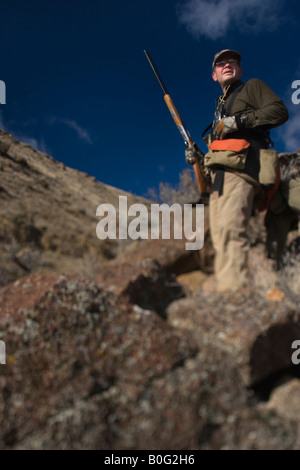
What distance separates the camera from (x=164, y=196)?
5242 millimetres

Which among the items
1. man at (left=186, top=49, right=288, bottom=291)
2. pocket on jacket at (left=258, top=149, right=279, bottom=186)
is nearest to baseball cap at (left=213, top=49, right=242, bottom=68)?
man at (left=186, top=49, right=288, bottom=291)

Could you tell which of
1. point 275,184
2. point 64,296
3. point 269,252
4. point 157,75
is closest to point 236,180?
point 275,184

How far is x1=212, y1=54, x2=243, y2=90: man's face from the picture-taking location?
394 centimetres

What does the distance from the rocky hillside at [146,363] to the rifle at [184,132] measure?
136cm

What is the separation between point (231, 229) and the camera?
123 inches

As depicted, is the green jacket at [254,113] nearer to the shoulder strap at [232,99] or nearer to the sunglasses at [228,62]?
the shoulder strap at [232,99]

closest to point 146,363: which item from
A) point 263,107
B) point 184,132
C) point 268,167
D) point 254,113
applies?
point 268,167

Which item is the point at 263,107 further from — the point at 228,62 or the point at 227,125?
the point at 228,62

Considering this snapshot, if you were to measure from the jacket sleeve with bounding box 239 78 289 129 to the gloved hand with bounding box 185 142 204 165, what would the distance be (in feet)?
2.37

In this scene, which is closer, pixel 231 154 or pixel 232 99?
pixel 231 154

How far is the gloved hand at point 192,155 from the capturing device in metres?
4.03

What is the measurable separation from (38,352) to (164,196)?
11.3ft

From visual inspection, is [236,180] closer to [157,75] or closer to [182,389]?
[182,389]

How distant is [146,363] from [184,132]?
3.28 m
